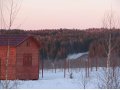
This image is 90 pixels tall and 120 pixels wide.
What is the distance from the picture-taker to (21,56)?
3055cm

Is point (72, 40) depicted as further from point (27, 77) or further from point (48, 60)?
point (27, 77)

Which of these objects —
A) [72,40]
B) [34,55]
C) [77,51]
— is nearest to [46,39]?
[72,40]

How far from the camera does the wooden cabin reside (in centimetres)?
2983

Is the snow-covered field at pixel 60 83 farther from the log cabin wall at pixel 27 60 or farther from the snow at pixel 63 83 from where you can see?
the log cabin wall at pixel 27 60

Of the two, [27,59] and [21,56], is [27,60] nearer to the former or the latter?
[27,59]

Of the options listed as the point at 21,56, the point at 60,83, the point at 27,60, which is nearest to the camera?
the point at 60,83

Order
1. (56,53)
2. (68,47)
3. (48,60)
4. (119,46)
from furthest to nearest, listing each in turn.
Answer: (68,47)
(56,53)
(48,60)
(119,46)

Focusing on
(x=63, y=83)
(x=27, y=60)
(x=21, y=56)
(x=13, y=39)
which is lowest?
(x=63, y=83)

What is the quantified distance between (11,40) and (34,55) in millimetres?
2151

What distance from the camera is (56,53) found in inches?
2840

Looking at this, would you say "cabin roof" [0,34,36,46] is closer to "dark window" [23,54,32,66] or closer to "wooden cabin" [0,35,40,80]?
"wooden cabin" [0,35,40,80]

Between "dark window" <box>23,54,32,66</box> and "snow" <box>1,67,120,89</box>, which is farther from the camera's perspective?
"dark window" <box>23,54,32,66</box>

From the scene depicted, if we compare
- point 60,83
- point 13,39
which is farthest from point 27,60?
point 60,83

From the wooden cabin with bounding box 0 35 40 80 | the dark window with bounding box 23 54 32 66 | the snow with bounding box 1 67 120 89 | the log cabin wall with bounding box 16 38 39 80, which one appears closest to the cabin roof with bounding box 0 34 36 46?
the wooden cabin with bounding box 0 35 40 80
